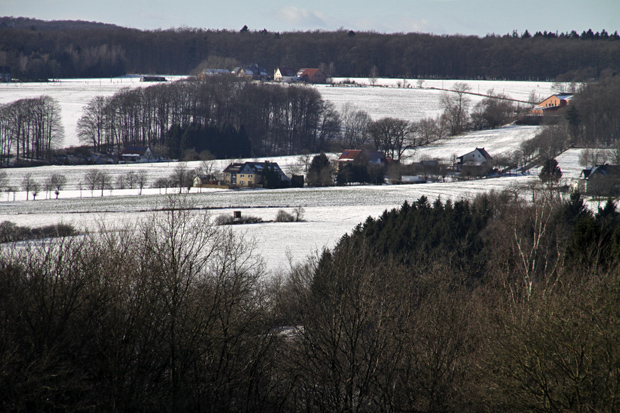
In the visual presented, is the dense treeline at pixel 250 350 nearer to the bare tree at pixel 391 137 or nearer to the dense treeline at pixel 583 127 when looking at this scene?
the dense treeline at pixel 583 127

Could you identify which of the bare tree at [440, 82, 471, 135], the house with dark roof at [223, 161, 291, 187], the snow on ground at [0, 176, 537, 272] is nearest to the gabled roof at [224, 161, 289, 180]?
the house with dark roof at [223, 161, 291, 187]

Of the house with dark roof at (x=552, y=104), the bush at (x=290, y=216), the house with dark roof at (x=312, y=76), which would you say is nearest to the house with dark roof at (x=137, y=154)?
the bush at (x=290, y=216)

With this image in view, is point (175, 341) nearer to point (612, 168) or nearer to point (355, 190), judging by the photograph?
point (355, 190)

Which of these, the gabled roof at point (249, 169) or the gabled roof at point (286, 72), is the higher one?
the gabled roof at point (286, 72)

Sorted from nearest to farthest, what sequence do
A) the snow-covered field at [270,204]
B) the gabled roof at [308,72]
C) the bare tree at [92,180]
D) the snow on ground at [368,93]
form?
the snow-covered field at [270,204], the bare tree at [92,180], the snow on ground at [368,93], the gabled roof at [308,72]

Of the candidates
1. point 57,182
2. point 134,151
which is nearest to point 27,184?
point 57,182

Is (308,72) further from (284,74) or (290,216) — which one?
(290,216)

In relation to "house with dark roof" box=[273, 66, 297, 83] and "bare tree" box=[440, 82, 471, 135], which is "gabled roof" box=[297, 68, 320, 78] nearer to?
"house with dark roof" box=[273, 66, 297, 83]
